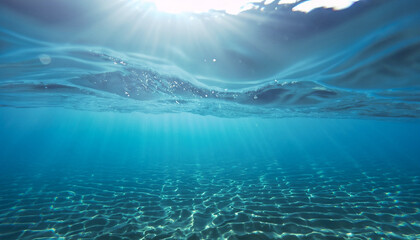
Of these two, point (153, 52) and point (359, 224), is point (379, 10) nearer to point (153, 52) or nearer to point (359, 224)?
point (359, 224)

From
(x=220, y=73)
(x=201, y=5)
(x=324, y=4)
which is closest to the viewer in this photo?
(x=324, y=4)

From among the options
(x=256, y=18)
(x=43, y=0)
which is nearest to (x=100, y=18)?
(x=43, y=0)

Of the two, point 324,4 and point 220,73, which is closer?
point 324,4

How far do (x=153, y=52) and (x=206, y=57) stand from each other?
7.87 ft

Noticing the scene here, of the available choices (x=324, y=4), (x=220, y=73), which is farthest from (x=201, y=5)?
(x=220, y=73)

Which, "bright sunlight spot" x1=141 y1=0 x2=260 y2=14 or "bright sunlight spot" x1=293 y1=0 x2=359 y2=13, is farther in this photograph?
"bright sunlight spot" x1=141 y1=0 x2=260 y2=14

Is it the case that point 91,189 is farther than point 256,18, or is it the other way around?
point 91,189

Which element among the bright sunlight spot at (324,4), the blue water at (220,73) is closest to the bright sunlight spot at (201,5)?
the blue water at (220,73)

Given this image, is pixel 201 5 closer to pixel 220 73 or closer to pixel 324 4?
pixel 324 4

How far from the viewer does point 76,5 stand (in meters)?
6.13

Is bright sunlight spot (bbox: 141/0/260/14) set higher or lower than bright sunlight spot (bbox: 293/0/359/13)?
higher

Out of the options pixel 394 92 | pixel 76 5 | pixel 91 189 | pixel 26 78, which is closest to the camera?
pixel 76 5

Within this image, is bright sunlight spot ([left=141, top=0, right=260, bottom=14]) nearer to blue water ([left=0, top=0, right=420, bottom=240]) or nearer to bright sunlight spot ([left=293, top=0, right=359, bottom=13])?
blue water ([left=0, top=0, right=420, bottom=240])

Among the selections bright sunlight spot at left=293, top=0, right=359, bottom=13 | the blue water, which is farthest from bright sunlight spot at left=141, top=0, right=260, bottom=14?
bright sunlight spot at left=293, top=0, right=359, bottom=13
